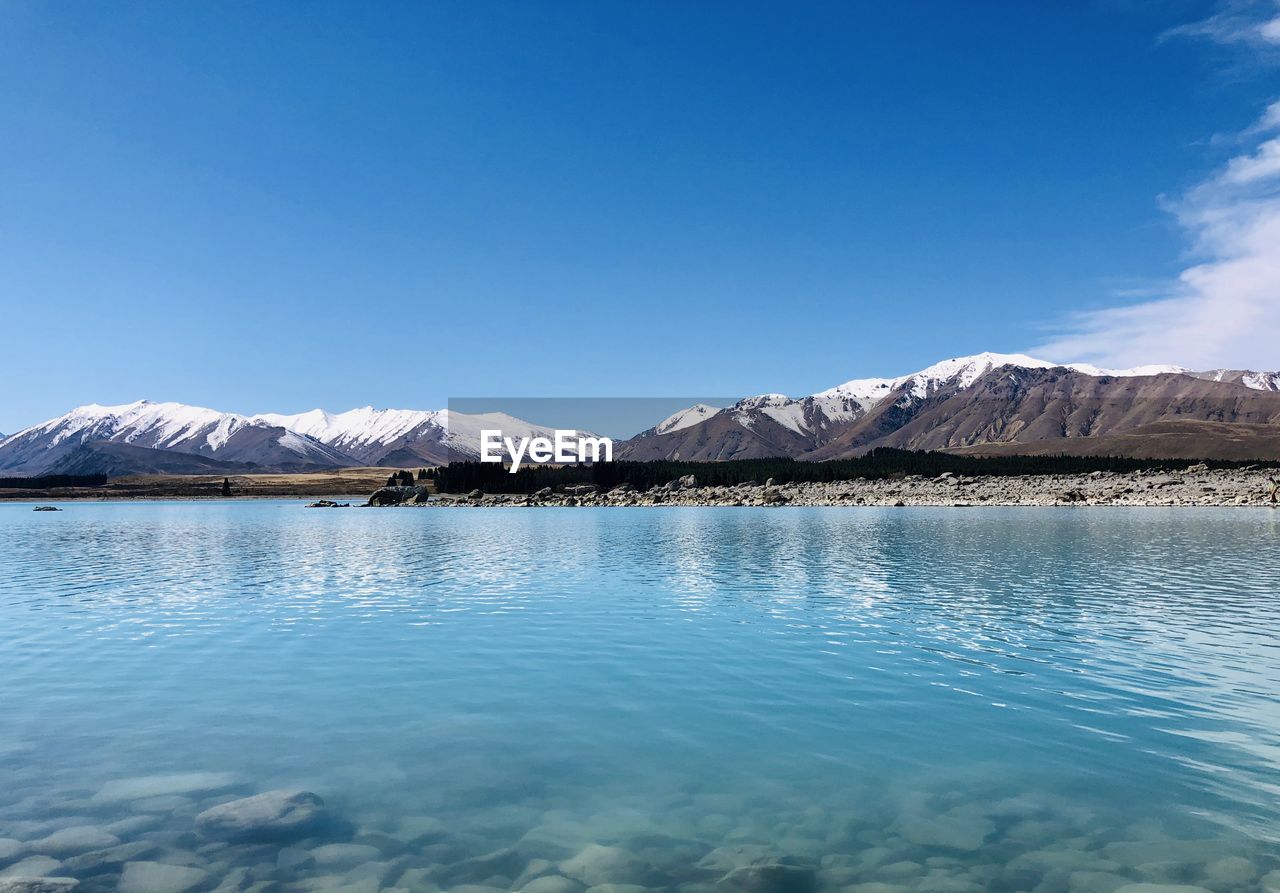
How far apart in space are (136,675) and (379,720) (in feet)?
29.4

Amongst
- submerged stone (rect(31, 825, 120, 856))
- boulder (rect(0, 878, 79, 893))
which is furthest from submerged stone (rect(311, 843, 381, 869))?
submerged stone (rect(31, 825, 120, 856))

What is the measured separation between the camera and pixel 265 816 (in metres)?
12.6

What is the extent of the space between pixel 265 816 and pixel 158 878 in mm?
1946

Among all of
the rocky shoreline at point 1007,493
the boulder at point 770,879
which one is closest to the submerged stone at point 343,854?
the boulder at point 770,879

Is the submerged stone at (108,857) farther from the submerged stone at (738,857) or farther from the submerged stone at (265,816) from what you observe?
the submerged stone at (738,857)

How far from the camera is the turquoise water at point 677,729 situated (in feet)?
37.4

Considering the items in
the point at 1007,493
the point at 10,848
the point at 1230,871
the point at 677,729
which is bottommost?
the point at 677,729

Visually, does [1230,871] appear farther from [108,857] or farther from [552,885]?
[108,857]

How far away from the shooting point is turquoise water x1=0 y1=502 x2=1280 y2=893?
11414 millimetres

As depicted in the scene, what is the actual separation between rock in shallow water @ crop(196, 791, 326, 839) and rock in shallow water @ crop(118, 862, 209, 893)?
1002 millimetres

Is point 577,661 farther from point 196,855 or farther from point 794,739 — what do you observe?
point 196,855

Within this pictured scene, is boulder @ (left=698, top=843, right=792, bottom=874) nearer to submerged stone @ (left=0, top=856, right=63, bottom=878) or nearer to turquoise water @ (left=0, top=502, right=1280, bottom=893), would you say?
turquoise water @ (left=0, top=502, right=1280, bottom=893)

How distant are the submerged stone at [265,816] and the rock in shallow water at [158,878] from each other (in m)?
1.00

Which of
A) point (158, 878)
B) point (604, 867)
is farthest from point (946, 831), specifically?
point (158, 878)
